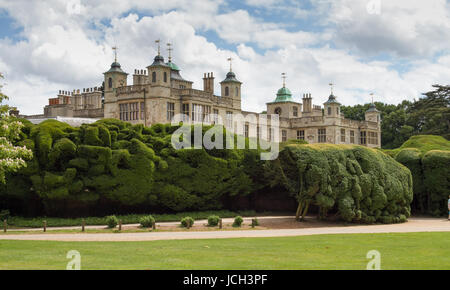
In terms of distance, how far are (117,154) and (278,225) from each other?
944 cm

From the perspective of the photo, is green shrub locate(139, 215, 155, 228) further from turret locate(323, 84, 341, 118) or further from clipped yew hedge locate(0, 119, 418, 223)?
turret locate(323, 84, 341, 118)

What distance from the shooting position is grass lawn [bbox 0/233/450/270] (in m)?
11.4

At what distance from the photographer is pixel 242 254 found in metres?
13.7

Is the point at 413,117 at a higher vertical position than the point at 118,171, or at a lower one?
higher

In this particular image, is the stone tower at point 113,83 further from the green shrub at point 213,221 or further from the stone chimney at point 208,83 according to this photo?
the green shrub at point 213,221

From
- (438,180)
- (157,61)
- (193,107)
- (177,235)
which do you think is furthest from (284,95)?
(177,235)

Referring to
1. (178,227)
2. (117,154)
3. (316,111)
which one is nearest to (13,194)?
(117,154)

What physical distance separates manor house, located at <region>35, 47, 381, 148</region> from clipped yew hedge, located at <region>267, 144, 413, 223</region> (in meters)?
14.3

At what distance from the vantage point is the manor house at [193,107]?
1651 inches

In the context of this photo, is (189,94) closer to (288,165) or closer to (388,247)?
(288,165)

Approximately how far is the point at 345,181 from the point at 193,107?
1869cm

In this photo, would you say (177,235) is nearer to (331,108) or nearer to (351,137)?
(331,108)

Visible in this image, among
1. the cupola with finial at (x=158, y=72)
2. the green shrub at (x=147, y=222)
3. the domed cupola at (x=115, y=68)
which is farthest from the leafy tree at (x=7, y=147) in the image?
the domed cupola at (x=115, y=68)

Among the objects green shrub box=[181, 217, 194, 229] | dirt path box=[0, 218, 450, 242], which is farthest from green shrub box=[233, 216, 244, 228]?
green shrub box=[181, 217, 194, 229]
